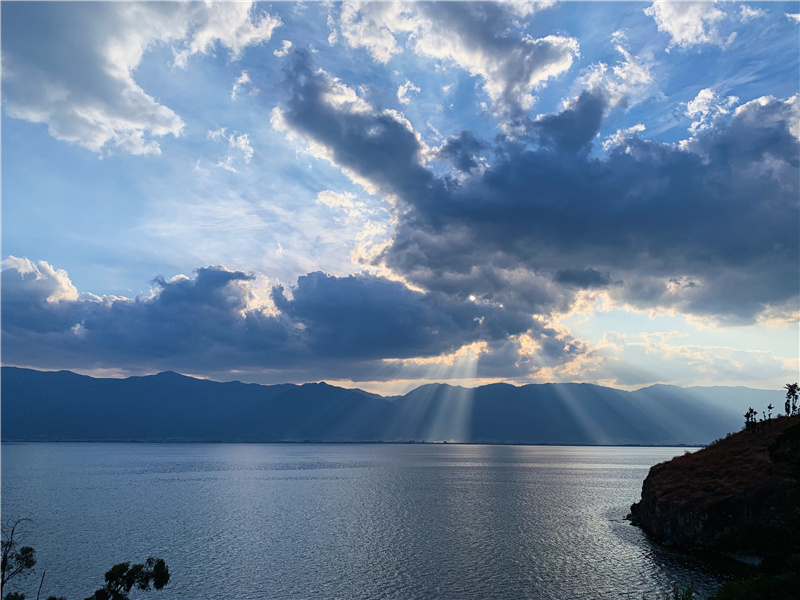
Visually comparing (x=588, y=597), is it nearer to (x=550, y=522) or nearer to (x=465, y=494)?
(x=550, y=522)

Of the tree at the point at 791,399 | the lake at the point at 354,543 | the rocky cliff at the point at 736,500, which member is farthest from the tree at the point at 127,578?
the tree at the point at 791,399

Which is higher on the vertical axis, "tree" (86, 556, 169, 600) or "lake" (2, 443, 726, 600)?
"tree" (86, 556, 169, 600)

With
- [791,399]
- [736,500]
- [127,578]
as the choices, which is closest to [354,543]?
[127,578]

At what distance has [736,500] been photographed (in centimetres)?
6341

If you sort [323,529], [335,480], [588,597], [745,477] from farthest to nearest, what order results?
1. [335,480]
2. [323,529]
3. [745,477]
4. [588,597]

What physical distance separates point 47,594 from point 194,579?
14102 mm

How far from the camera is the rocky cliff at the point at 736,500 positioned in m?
58.3

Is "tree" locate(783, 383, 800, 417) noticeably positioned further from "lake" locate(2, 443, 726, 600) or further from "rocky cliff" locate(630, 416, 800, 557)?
"lake" locate(2, 443, 726, 600)

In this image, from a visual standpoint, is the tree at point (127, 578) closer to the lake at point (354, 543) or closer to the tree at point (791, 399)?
the lake at point (354, 543)

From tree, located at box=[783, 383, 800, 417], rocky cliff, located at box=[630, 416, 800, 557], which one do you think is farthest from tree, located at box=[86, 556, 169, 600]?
tree, located at box=[783, 383, 800, 417]

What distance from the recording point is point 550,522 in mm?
88375

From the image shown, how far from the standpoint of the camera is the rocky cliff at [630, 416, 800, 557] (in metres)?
58.3

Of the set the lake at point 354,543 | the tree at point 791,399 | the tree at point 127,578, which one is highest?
the tree at point 791,399

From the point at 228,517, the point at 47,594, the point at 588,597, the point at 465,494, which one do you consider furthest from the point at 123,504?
the point at 588,597
